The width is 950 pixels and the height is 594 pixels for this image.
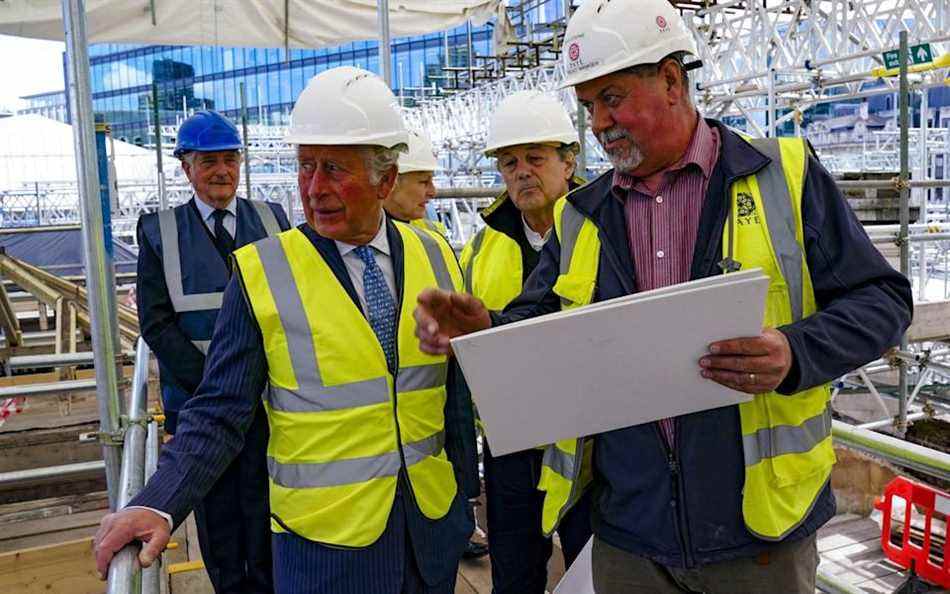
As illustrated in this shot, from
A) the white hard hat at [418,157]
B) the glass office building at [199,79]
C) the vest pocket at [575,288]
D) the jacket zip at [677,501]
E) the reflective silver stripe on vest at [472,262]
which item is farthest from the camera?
the glass office building at [199,79]

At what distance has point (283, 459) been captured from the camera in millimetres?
2016

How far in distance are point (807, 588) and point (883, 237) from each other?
5239mm

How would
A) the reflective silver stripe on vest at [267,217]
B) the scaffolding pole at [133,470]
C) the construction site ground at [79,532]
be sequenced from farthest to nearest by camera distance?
the construction site ground at [79,532]
the reflective silver stripe on vest at [267,217]
the scaffolding pole at [133,470]

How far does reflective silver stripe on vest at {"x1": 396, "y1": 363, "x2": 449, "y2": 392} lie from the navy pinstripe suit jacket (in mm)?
110

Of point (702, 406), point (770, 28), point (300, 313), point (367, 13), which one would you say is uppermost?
point (770, 28)

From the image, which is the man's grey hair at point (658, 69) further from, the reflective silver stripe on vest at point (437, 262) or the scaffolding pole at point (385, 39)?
the scaffolding pole at point (385, 39)

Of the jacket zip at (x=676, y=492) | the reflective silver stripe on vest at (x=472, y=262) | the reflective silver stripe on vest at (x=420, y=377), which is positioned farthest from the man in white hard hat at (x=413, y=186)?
the jacket zip at (x=676, y=492)

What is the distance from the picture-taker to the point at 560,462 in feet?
6.82

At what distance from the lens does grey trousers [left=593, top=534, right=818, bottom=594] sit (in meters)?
1.83

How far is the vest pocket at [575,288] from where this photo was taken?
1955mm

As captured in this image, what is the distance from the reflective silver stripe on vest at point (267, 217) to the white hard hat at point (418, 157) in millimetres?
680

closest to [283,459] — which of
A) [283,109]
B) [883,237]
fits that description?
[883,237]

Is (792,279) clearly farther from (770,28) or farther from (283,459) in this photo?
(770,28)

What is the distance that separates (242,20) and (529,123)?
3.30m
